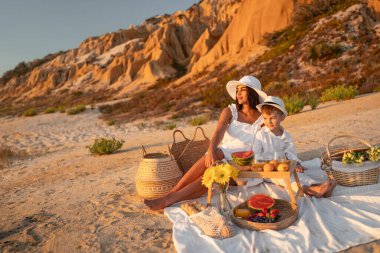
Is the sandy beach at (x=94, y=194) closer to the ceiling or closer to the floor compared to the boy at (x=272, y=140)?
closer to the floor

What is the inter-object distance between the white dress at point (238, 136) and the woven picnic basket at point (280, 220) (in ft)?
2.48

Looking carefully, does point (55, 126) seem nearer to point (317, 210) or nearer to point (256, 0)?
point (317, 210)

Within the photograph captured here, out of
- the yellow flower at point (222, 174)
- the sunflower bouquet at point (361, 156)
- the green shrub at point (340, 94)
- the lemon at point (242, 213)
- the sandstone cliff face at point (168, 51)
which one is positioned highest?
the sandstone cliff face at point (168, 51)

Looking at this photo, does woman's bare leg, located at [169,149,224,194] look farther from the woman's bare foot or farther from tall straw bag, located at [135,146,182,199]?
the woman's bare foot

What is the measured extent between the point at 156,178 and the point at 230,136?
41.3 inches

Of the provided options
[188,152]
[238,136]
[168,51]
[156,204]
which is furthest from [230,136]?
[168,51]

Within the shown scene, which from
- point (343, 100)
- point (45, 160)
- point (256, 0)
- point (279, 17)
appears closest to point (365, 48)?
point (343, 100)

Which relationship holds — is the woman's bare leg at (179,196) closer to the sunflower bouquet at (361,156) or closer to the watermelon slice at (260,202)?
the watermelon slice at (260,202)

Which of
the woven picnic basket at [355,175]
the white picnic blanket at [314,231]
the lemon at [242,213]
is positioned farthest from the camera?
the woven picnic basket at [355,175]

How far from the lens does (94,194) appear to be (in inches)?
193

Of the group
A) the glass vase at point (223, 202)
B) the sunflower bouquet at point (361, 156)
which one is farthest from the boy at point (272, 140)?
the glass vase at point (223, 202)

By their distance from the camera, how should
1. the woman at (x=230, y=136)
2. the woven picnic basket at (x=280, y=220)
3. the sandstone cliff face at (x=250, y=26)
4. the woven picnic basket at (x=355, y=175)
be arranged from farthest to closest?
1. the sandstone cliff face at (x=250, y=26)
2. the woman at (x=230, y=136)
3. the woven picnic basket at (x=355, y=175)
4. the woven picnic basket at (x=280, y=220)

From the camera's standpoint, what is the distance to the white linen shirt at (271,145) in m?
4.00

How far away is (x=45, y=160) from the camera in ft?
27.8
